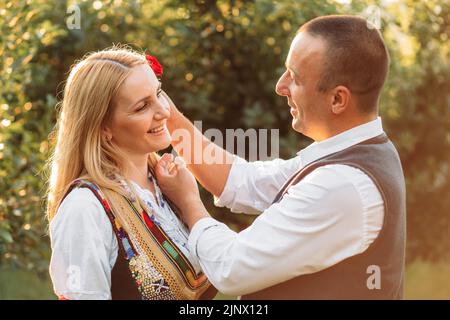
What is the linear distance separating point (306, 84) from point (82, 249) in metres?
1.04

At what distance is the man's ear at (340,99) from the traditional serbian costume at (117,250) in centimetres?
78

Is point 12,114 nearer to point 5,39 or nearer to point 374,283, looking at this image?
point 5,39

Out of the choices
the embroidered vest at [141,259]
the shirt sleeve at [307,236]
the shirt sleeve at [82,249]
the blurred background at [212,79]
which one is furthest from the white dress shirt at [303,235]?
the blurred background at [212,79]

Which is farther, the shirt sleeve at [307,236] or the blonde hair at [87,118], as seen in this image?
the blonde hair at [87,118]

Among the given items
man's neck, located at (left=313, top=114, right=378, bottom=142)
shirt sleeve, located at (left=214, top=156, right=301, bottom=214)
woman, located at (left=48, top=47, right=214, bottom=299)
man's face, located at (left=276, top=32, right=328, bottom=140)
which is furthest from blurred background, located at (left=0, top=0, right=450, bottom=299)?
man's neck, located at (left=313, top=114, right=378, bottom=142)

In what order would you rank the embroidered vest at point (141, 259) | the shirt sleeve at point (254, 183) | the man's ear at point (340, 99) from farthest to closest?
the shirt sleeve at point (254, 183) → the man's ear at point (340, 99) → the embroidered vest at point (141, 259)

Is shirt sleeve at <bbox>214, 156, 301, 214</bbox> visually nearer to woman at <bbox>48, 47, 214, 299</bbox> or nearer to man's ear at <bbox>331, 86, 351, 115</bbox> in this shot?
woman at <bbox>48, 47, 214, 299</bbox>

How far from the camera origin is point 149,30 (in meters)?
6.45

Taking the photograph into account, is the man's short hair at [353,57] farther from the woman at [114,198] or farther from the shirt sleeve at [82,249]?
the shirt sleeve at [82,249]

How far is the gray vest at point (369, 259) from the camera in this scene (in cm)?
268

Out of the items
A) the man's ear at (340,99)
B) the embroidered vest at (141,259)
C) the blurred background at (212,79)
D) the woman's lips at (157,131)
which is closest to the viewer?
the embroidered vest at (141,259)

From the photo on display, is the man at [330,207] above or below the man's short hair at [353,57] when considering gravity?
below

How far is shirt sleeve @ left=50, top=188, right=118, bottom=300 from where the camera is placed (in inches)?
101

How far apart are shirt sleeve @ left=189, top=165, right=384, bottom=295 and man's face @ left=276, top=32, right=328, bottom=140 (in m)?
0.28
